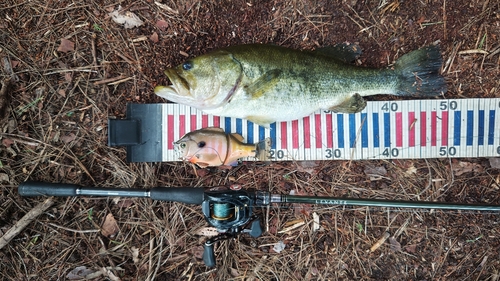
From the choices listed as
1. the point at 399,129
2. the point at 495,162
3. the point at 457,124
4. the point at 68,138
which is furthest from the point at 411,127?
the point at 68,138

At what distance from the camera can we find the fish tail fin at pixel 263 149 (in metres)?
3.76

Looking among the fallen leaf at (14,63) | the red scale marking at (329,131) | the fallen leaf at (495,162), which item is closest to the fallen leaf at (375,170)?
the red scale marking at (329,131)

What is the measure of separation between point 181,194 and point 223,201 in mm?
437

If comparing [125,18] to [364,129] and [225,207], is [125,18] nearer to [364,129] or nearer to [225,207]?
[225,207]

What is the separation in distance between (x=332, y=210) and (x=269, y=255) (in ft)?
2.68

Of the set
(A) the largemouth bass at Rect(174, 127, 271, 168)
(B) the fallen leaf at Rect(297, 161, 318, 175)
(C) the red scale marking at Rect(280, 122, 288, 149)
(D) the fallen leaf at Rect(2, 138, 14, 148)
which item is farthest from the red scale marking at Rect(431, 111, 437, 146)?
(D) the fallen leaf at Rect(2, 138, 14, 148)

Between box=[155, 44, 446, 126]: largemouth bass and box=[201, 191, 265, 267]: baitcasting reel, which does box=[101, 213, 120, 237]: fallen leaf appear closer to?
box=[201, 191, 265, 267]: baitcasting reel

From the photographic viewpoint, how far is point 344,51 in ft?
12.1

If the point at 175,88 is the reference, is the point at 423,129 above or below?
below

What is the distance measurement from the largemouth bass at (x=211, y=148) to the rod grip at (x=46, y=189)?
1103 millimetres

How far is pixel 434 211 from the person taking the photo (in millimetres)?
3824

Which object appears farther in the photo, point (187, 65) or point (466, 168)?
point (466, 168)

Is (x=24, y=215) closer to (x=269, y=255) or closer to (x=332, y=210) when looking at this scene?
(x=269, y=255)

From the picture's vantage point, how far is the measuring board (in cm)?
379
